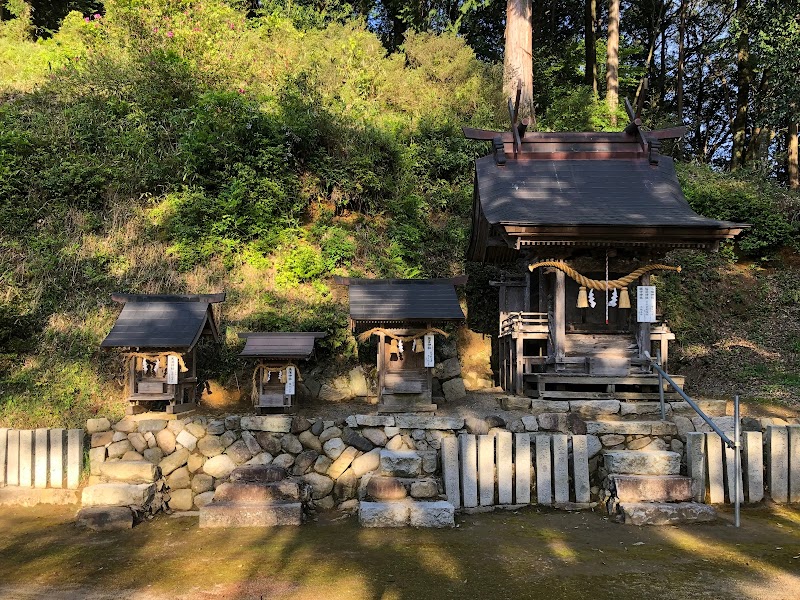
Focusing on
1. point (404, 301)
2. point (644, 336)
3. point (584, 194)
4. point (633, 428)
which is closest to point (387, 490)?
point (404, 301)

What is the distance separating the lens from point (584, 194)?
1065cm

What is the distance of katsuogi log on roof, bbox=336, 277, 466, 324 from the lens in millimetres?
9266

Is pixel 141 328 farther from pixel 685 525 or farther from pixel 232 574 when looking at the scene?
pixel 685 525

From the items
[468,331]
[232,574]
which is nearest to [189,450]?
[232,574]

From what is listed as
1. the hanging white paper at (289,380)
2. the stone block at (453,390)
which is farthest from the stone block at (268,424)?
the stone block at (453,390)

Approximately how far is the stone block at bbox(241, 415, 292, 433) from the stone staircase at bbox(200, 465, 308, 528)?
63cm

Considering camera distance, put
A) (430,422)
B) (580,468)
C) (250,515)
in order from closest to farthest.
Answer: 1. (250,515)
2. (580,468)
3. (430,422)

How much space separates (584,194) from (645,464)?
528cm

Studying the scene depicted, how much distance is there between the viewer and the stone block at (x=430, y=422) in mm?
8812

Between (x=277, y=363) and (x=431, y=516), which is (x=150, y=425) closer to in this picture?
(x=277, y=363)

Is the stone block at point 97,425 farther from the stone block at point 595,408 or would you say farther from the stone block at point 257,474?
the stone block at point 595,408

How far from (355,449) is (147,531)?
3159mm

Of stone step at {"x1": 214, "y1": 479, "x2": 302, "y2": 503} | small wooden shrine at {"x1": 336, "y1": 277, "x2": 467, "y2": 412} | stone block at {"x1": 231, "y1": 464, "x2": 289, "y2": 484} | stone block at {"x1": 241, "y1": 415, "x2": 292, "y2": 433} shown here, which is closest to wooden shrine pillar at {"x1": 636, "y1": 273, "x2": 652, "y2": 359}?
small wooden shrine at {"x1": 336, "y1": 277, "x2": 467, "y2": 412}

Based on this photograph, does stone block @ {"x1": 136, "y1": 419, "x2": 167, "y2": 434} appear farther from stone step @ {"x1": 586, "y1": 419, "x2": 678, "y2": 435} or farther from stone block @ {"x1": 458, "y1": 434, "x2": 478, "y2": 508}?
stone step @ {"x1": 586, "y1": 419, "x2": 678, "y2": 435}
